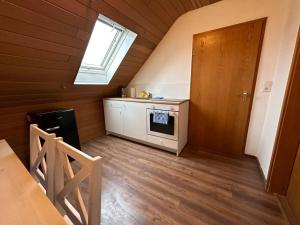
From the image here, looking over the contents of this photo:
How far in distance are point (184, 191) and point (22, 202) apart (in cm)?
147

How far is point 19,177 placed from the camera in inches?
30.4

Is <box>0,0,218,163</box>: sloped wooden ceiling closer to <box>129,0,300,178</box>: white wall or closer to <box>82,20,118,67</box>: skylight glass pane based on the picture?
<box>129,0,300,178</box>: white wall

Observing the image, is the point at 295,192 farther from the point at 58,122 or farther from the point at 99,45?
the point at 99,45

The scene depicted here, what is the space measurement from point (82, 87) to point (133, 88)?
1.08 metres

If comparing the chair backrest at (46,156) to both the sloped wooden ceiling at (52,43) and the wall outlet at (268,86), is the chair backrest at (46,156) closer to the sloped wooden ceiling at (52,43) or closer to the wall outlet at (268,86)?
the sloped wooden ceiling at (52,43)

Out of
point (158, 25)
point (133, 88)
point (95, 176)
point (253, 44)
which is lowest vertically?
point (95, 176)

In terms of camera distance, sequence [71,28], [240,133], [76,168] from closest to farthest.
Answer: [71,28], [76,168], [240,133]

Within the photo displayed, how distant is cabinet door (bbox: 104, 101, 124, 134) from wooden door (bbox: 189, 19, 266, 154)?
1.40m

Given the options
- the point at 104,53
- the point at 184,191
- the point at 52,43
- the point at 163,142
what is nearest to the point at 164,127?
Result: the point at 163,142

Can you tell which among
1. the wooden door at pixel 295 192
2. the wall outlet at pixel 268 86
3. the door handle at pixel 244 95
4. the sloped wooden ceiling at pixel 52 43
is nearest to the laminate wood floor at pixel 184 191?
the wooden door at pixel 295 192

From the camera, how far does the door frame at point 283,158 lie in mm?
1331

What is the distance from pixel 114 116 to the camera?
119 inches

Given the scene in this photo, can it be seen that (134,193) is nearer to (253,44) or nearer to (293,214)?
(293,214)

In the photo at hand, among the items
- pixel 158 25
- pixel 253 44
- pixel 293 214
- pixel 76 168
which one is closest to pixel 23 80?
pixel 76 168
